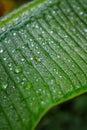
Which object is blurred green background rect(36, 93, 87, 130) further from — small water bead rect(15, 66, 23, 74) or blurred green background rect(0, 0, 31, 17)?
small water bead rect(15, 66, 23, 74)

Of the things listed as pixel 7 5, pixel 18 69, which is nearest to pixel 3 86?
pixel 18 69

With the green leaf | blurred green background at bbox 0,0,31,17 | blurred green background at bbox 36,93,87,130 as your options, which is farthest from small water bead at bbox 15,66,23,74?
blurred green background at bbox 36,93,87,130

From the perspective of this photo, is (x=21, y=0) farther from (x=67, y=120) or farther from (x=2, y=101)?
(x=67, y=120)

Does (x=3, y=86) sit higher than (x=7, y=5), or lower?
lower

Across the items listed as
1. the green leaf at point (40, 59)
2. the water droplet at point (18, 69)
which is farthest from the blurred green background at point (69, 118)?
the water droplet at point (18, 69)

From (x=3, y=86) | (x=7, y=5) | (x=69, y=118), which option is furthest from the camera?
(x=69, y=118)

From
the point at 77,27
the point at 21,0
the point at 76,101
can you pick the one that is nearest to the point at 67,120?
the point at 76,101

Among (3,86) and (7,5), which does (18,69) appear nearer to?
(3,86)

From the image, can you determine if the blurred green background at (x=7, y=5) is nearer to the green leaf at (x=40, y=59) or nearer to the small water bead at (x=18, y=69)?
the green leaf at (x=40, y=59)
